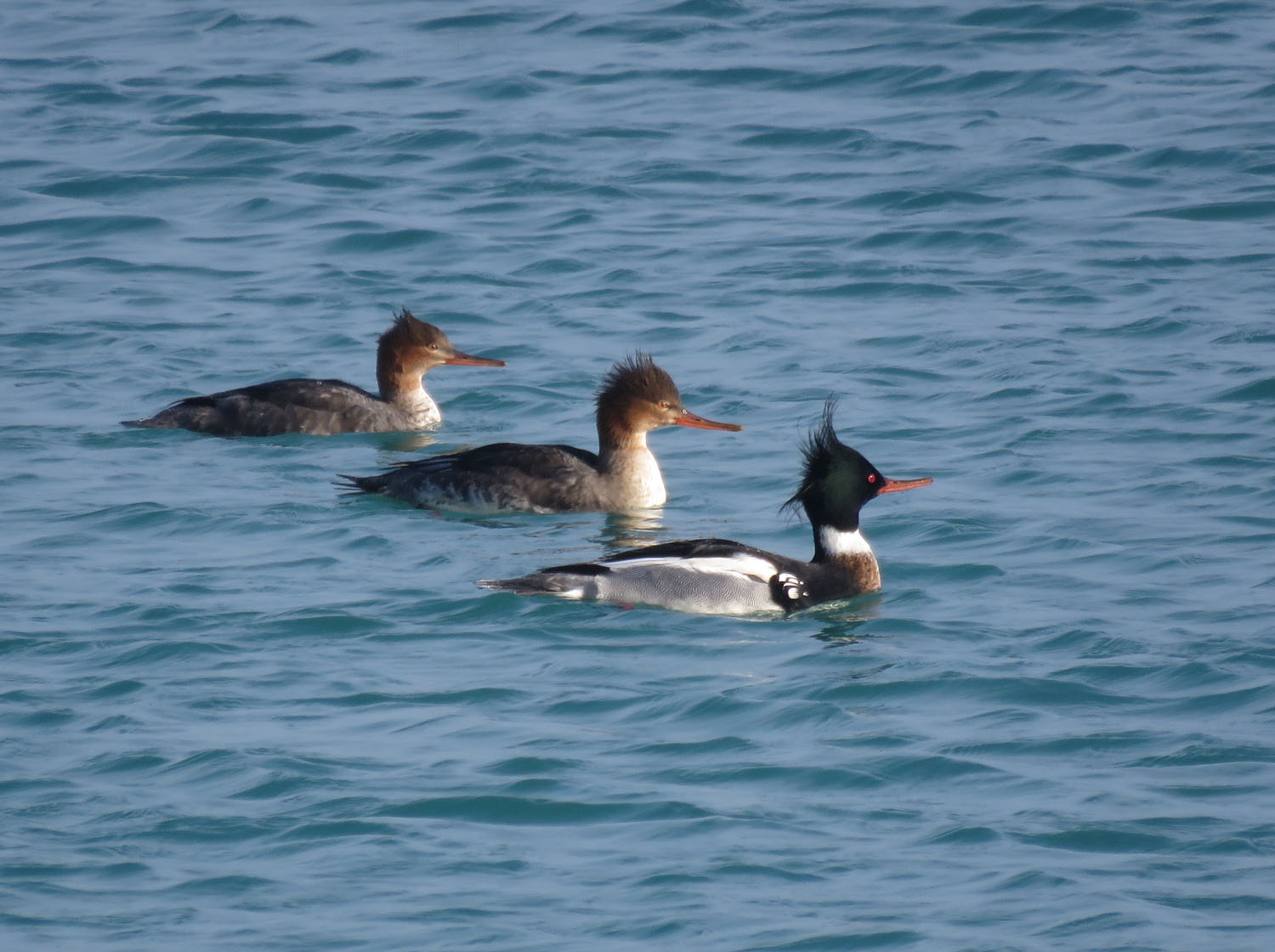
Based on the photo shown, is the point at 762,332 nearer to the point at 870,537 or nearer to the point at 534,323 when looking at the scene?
the point at 534,323

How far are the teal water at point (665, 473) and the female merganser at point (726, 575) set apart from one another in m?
0.15

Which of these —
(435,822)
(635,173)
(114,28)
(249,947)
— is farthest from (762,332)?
(114,28)

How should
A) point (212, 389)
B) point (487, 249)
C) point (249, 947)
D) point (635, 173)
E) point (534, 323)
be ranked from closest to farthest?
point (249, 947)
point (212, 389)
point (534, 323)
point (487, 249)
point (635, 173)

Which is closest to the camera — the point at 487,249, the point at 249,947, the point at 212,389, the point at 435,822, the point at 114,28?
the point at 249,947

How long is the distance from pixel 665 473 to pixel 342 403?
7.63 ft

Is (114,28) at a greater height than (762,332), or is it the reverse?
(114,28)

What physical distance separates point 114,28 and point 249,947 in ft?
66.1

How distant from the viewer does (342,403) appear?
14.0 meters

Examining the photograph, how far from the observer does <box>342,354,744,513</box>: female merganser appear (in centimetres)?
1227

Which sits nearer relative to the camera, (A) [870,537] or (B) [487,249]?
(A) [870,537]

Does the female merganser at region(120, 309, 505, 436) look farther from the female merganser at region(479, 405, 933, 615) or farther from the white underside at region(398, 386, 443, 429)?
the female merganser at region(479, 405, 933, 615)

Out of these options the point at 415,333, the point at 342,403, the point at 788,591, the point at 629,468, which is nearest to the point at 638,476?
the point at 629,468

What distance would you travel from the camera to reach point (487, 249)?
59.5ft

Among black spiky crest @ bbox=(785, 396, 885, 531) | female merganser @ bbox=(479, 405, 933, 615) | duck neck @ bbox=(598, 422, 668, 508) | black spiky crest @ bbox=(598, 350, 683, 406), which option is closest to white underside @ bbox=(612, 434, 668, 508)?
duck neck @ bbox=(598, 422, 668, 508)
